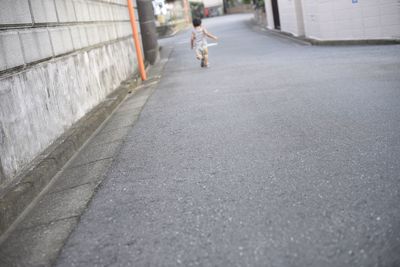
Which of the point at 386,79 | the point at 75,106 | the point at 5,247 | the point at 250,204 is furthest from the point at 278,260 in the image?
the point at 386,79

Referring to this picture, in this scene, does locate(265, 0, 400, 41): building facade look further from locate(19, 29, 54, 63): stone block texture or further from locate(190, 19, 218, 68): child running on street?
locate(19, 29, 54, 63): stone block texture

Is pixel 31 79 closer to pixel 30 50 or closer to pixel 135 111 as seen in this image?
pixel 30 50

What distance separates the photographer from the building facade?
43.1 feet

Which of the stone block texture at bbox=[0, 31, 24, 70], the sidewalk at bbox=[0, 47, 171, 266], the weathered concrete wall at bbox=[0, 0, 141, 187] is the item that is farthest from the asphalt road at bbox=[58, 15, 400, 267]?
the stone block texture at bbox=[0, 31, 24, 70]

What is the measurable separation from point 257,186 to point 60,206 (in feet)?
5.71

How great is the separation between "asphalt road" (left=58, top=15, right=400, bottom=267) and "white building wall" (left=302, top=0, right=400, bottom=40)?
6.58 metres

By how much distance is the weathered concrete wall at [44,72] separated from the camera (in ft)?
14.2

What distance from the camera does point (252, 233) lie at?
2871mm

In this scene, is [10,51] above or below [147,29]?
below

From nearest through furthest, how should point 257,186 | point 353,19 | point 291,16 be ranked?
point 257,186, point 353,19, point 291,16

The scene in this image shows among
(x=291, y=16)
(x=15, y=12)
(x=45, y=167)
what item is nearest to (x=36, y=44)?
(x=15, y=12)

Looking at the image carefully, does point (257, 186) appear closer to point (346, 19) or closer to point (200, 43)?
point (200, 43)

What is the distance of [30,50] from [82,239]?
9.18ft

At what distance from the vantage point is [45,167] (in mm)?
4484
